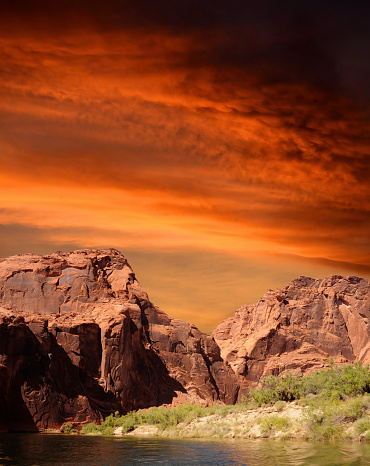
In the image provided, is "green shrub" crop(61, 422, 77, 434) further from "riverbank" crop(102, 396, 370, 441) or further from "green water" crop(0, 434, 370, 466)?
"green water" crop(0, 434, 370, 466)

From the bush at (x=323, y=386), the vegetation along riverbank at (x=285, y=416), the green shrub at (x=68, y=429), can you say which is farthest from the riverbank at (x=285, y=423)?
the green shrub at (x=68, y=429)

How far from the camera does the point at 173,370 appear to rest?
304ft

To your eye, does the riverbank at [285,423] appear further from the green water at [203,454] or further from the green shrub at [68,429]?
the green shrub at [68,429]

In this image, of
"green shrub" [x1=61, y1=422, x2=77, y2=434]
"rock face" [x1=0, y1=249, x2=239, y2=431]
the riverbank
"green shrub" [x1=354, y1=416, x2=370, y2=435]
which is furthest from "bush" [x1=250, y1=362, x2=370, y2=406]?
"rock face" [x1=0, y1=249, x2=239, y2=431]

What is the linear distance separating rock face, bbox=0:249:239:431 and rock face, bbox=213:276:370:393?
33439mm

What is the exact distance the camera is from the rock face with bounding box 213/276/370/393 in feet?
438

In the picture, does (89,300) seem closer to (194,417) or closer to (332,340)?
(194,417)

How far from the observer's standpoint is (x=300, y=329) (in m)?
153

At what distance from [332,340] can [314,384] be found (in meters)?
113

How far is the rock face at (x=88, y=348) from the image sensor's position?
60625mm

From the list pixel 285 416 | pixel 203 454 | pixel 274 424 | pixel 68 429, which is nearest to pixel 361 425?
pixel 274 424

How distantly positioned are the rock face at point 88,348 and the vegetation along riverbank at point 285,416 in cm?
593

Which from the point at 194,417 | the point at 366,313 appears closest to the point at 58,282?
the point at 194,417

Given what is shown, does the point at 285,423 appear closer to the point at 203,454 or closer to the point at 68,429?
the point at 203,454
